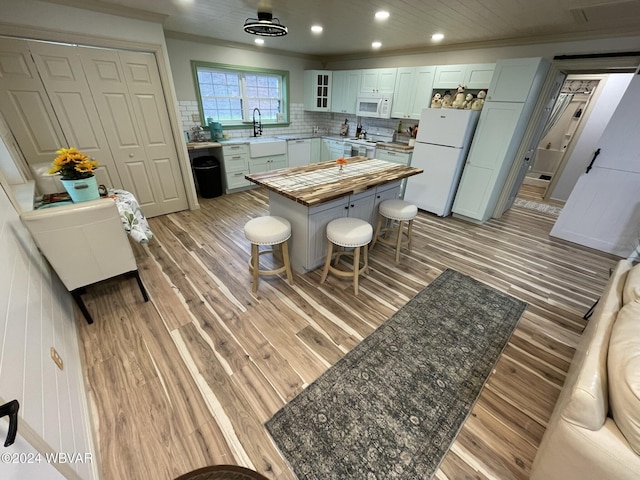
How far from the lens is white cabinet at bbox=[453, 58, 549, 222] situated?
304cm

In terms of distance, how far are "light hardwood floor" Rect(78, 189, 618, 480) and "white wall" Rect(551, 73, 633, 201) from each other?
7.46ft

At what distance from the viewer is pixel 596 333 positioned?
1.17m

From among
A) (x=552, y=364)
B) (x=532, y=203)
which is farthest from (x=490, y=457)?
(x=532, y=203)

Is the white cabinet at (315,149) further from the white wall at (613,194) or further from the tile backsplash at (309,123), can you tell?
the white wall at (613,194)

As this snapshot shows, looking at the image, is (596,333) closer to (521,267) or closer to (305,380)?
(305,380)

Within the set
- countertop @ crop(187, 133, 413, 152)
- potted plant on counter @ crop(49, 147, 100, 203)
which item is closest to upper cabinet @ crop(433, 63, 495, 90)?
countertop @ crop(187, 133, 413, 152)

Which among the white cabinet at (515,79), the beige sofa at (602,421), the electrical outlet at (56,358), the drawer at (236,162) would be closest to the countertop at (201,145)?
the drawer at (236,162)

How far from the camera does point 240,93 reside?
4.76 meters

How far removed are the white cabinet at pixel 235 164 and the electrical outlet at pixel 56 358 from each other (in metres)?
3.60

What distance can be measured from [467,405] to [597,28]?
13.3 feet

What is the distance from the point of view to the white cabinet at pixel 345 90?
4922 mm

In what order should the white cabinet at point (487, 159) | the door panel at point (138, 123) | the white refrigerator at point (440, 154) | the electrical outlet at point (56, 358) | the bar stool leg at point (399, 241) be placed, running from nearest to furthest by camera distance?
the electrical outlet at point (56, 358) → the bar stool leg at point (399, 241) → the door panel at point (138, 123) → the white cabinet at point (487, 159) → the white refrigerator at point (440, 154)

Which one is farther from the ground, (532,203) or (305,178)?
(305,178)

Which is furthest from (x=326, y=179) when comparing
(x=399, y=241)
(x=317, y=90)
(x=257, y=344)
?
(x=317, y=90)
